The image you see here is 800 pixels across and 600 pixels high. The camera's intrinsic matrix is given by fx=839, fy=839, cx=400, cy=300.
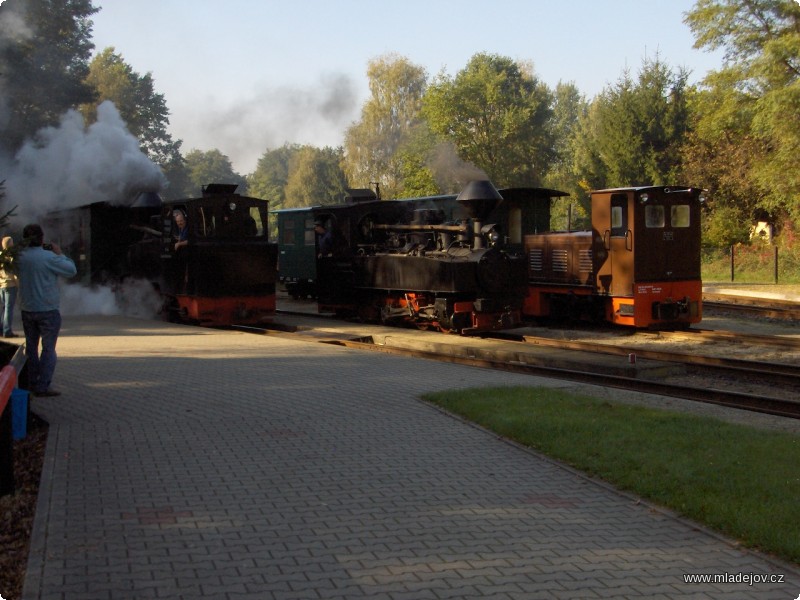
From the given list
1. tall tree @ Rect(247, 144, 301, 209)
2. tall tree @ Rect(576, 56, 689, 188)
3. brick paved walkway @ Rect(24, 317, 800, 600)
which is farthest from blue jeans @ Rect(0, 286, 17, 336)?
tall tree @ Rect(247, 144, 301, 209)

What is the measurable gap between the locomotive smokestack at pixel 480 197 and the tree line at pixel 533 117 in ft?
17.9

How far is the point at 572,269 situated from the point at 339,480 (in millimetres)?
13547

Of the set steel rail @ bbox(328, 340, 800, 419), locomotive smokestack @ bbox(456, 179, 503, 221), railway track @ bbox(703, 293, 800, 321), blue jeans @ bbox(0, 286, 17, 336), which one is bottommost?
steel rail @ bbox(328, 340, 800, 419)

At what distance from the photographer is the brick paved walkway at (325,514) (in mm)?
4461

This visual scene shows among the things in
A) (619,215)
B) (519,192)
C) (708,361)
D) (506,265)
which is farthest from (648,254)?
(519,192)

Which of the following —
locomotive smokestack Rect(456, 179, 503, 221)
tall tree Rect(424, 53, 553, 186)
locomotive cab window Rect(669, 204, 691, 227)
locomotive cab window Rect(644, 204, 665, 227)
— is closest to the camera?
locomotive smokestack Rect(456, 179, 503, 221)

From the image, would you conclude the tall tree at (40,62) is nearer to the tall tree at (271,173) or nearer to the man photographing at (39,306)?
the man photographing at (39,306)

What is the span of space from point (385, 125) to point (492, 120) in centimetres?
1575

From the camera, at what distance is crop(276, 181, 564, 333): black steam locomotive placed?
1664cm

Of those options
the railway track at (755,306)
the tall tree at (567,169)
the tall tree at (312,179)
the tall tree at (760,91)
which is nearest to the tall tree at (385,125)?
the tall tree at (567,169)

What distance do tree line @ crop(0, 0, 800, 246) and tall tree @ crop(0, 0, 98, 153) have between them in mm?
93

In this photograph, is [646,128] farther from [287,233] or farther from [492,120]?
[287,233]

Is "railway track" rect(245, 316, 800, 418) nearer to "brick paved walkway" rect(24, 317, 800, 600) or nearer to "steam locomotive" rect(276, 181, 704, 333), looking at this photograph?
"steam locomotive" rect(276, 181, 704, 333)

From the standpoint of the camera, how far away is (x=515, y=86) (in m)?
50.6
